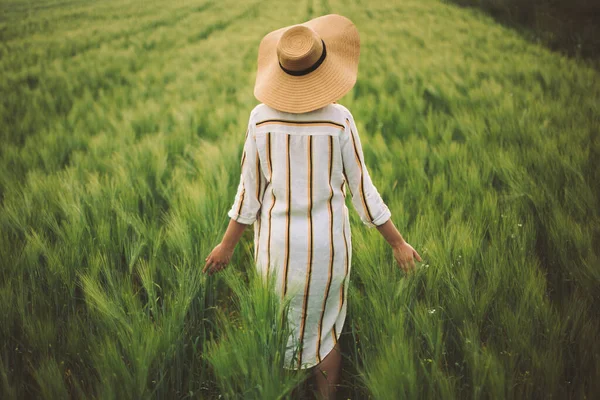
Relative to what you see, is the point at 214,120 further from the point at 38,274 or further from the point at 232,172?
the point at 38,274

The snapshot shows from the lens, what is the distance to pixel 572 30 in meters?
5.38

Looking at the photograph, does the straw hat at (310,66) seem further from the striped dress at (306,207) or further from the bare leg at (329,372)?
the bare leg at (329,372)

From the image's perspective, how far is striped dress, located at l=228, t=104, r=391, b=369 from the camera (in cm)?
85

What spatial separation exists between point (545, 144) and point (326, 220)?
1567mm

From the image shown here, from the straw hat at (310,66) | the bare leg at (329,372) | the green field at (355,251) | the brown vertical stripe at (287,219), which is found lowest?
the bare leg at (329,372)

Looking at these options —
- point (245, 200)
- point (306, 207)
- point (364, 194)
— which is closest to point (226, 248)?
point (245, 200)

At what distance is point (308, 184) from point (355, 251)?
1.57 feet

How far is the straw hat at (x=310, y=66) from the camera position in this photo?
78 cm

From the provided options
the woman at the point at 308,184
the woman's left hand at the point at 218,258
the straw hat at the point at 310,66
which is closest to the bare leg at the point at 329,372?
the woman at the point at 308,184

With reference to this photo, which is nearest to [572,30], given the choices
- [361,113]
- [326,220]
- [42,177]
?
[361,113]

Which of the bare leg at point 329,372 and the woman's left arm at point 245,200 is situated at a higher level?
the woman's left arm at point 245,200

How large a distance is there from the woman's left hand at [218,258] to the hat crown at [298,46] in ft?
1.76

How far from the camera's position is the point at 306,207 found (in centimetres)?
90

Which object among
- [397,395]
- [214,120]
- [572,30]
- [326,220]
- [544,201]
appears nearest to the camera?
[397,395]
